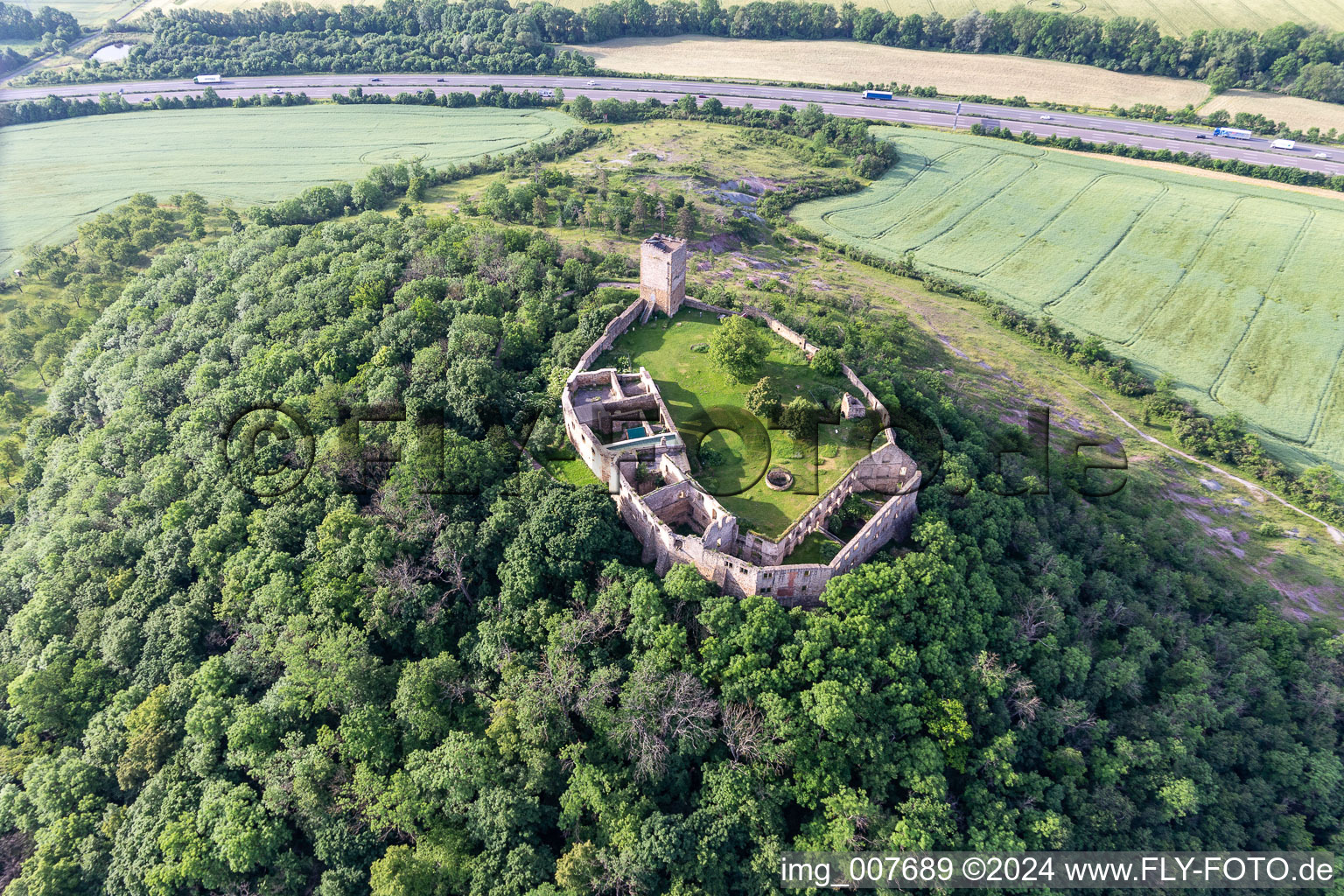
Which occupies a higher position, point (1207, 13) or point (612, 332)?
point (1207, 13)

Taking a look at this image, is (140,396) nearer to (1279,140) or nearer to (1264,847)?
(1264,847)

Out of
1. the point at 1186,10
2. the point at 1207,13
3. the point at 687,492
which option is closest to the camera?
the point at 687,492

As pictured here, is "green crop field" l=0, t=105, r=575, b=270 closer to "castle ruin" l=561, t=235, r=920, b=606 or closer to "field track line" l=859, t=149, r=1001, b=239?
"field track line" l=859, t=149, r=1001, b=239

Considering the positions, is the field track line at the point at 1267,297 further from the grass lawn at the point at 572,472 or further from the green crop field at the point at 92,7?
the green crop field at the point at 92,7

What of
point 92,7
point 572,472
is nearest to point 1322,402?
point 572,472

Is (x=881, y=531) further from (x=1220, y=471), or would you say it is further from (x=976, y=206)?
(x=976, y=206)

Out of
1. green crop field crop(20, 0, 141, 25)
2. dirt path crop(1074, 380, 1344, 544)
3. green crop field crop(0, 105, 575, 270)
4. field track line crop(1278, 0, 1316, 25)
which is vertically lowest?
dirt path crop(1074, 380, 1344, 544)

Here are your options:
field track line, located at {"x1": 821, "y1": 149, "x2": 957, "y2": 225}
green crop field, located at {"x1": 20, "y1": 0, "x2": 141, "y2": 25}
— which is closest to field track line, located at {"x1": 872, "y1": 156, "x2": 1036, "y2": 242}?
field track line, located at {"x1": 821, "y1": 149, "x2": 957, "y2": 225}
